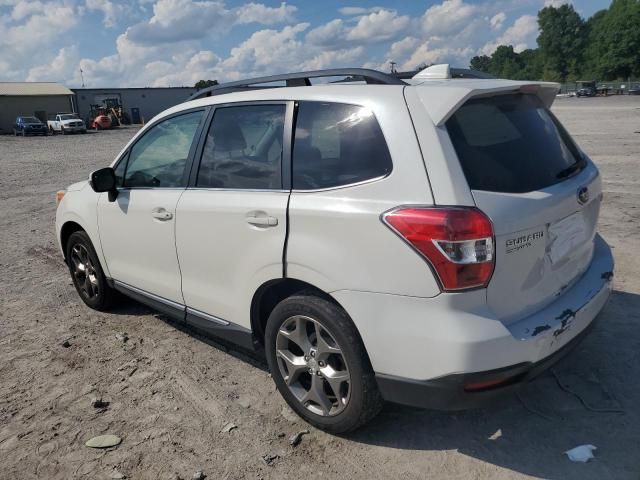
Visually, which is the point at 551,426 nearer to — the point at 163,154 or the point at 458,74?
the point at 458,74

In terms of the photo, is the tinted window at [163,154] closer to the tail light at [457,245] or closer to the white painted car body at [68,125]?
the tail light at [457,245]

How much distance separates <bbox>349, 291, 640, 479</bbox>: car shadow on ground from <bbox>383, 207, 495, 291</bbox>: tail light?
811 millimetres

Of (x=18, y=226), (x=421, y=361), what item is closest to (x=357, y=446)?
(x=421, y=361)

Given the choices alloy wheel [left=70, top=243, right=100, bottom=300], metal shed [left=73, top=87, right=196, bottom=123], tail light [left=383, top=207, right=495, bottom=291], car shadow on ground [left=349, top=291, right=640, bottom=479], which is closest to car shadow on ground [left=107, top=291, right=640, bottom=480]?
car shadow on ground [left=349, top=291, right=640, bottom=479]

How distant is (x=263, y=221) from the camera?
3.00m

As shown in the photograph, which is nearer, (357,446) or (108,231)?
(357,446)

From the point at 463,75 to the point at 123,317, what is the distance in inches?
138

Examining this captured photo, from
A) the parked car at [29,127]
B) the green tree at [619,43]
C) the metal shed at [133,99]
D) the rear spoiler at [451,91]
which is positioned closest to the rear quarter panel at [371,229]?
the rear spoiler at [451,91]

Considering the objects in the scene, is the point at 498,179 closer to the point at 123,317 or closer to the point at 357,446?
the point at 357,446

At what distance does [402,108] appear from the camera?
2586mm

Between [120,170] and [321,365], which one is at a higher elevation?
[120,170]

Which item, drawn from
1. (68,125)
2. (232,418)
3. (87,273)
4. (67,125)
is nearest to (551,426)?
(232,418)

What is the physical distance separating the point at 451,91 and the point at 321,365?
156 cm

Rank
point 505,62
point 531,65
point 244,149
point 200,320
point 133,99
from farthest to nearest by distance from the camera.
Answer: point 505,62
point 531,65
point 133,99
point 200,320
point 244,149
